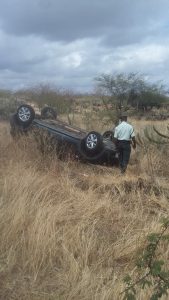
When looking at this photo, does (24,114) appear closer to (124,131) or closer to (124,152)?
(124,131)

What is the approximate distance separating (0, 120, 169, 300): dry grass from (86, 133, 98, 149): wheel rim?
9.16 feet

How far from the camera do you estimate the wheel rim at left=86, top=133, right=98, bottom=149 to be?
14636mm

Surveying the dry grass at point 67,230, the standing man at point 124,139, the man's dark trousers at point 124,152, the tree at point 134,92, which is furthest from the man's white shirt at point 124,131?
the tree at point 134,92

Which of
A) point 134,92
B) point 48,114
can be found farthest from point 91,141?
point 134,92

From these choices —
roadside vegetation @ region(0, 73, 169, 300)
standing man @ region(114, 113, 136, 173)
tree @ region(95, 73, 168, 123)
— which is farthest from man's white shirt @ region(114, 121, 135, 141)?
tree @ region(95, 73, 168, 123)

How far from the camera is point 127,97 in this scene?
43406 millimetres

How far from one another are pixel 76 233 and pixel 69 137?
8.15 metres

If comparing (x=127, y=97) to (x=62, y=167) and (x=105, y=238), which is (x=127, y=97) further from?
(x=105, y=238)

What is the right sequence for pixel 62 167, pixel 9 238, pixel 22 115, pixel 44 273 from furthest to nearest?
pixel 22 115
pixel 62 167
pixel 9 238
pixel 44 273

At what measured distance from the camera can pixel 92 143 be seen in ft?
48.3

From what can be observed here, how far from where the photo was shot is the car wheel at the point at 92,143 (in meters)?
14.6

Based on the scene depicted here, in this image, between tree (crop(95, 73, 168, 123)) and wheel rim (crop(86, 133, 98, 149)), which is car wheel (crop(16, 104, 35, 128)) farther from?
tree (crop(95, 73, 168, 123))

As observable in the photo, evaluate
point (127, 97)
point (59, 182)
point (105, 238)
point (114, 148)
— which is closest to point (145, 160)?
point (114, 148)

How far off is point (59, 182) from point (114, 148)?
540 cm
